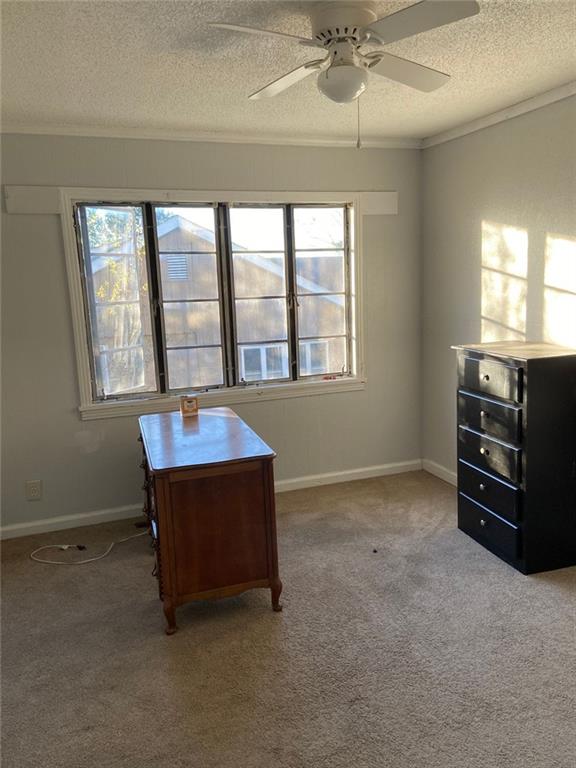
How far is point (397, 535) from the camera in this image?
3393 millimetres

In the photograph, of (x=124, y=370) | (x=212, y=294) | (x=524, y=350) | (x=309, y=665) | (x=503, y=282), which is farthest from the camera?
(x=212, y=294)

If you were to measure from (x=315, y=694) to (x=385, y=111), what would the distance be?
2.99 metres

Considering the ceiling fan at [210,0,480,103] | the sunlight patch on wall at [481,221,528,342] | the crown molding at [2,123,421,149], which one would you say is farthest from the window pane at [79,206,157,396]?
the sunlight patch on wall at [481,221,528,342]

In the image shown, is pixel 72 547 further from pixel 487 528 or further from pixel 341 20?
pixel 341 20

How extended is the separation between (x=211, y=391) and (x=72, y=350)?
92 centimetres

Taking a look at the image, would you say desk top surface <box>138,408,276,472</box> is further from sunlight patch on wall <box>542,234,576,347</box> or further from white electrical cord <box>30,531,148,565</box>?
sunlight patch on wall <box>542,234,576,347</box>

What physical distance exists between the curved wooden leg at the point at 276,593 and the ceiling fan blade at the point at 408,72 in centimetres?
216

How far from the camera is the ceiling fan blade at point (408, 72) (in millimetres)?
2062

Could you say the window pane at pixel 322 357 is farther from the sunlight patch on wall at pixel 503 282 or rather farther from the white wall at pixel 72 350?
the sunlight patch on wall at pixel 503 282

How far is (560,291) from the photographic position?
310 centimetres

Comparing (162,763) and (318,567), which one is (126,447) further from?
(162,763)

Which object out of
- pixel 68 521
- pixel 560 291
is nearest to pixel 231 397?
pixel 68 521

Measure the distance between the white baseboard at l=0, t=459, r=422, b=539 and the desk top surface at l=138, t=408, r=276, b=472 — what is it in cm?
90

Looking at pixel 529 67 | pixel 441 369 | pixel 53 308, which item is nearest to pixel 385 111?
pixel 529 67
